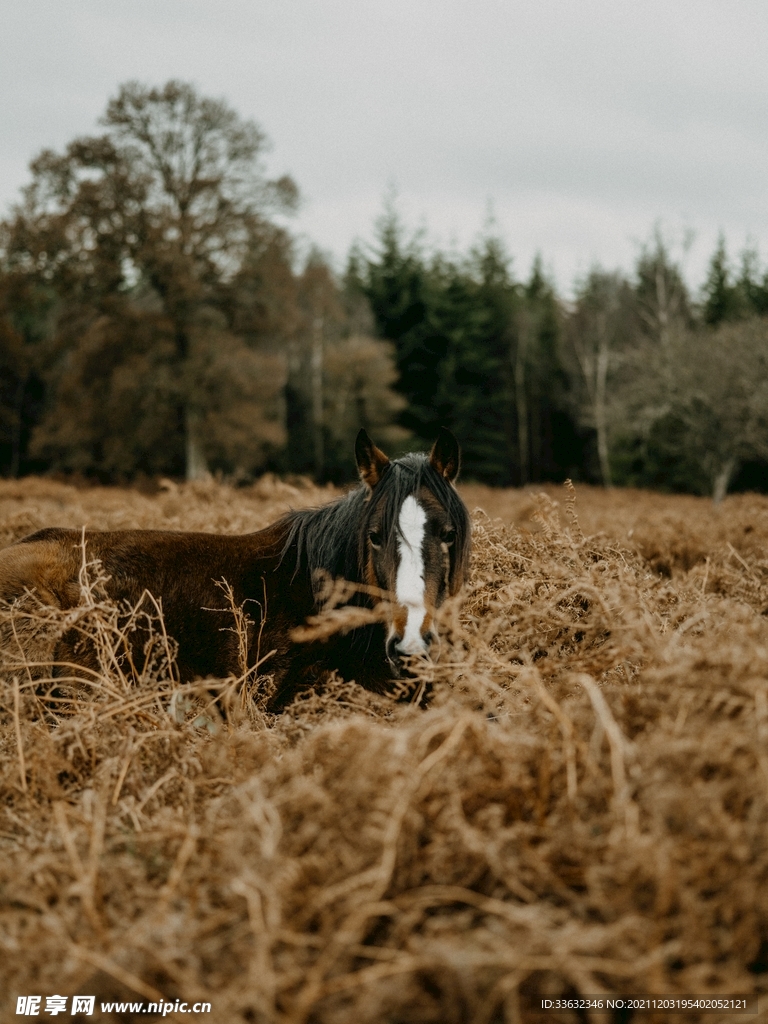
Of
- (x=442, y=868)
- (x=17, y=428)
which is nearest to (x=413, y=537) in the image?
(x=442, y=868)

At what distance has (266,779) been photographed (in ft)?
6.22

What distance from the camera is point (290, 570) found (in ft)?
14.1

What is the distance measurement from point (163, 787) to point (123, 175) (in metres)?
29.1

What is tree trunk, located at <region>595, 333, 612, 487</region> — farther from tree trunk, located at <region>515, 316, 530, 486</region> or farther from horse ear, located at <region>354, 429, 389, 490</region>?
horse ear, located at <region>354, 429, 389, 490</region>

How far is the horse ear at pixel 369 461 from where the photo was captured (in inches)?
153

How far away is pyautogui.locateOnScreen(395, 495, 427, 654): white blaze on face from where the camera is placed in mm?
3041

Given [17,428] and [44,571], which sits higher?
[17,428]

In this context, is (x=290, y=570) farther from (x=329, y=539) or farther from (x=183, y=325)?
(x=183, y=325)

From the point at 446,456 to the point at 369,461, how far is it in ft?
1.32

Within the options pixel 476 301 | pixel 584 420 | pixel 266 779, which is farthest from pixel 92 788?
pixel 476 301

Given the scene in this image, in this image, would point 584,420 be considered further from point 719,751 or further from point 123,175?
point 719,751

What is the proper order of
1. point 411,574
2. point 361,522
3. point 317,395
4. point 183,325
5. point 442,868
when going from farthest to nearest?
point 317,395
point 183,325
point 361,522
point 411,574
point 442,868

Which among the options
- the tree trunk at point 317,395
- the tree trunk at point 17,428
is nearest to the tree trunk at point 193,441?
the tree trunk at point 317,395

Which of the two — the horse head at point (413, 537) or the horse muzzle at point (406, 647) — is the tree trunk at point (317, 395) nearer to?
the horse head at point (413, 537)
